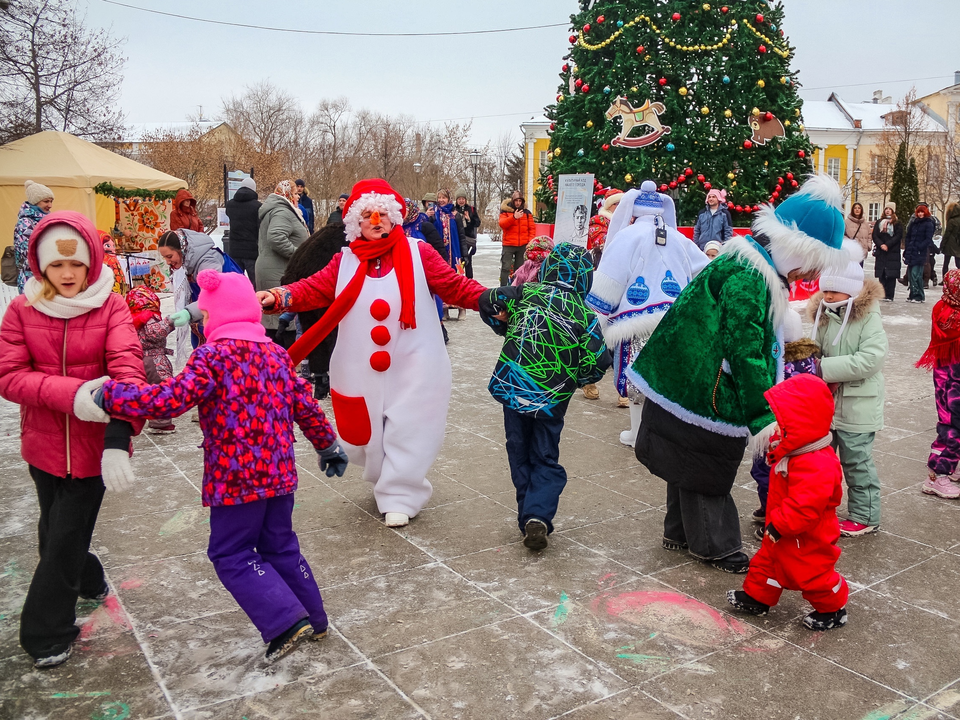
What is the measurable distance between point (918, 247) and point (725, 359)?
13719 mm

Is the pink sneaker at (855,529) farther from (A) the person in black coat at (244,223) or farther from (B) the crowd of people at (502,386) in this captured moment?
(A) the person in black coat at (244,223)

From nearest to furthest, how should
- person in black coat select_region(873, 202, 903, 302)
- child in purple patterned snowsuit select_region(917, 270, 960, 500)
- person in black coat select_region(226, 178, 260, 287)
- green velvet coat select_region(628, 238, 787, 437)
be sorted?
green velvet coat select_region(628, 238, 787, 437), child in purple patterned snowsuit select_region(917, 270, 960, 500), person in black coat select_region(226, 178, 260, 287), person in black coat select_region(873, 202, 903, 302)

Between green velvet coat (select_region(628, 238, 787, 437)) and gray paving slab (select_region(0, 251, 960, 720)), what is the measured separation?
867mm

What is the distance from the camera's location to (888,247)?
15.4 m

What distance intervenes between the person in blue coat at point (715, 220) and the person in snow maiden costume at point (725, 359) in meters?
7.46

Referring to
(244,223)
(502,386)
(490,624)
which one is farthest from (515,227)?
(490,624)

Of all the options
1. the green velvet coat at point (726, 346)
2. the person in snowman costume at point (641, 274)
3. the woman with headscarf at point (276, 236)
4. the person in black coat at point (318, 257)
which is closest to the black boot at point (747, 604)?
the green velvet coat at point (726, 346)

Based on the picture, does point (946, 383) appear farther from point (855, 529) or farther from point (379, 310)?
point (379, 310)

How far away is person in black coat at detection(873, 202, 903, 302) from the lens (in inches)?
603

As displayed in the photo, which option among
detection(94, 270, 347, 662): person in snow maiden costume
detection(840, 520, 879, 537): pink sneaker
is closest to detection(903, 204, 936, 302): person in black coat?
detection(840, 520, 879, 537): pink sneaker

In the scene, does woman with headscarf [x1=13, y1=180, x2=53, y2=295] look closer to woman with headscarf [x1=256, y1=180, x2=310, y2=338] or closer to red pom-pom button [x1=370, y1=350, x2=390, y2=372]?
woman with headscarf [x1=256, y1=180, x2=310, y2=338]

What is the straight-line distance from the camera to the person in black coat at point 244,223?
10.0m

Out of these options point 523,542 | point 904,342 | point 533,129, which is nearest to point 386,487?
point 523,542

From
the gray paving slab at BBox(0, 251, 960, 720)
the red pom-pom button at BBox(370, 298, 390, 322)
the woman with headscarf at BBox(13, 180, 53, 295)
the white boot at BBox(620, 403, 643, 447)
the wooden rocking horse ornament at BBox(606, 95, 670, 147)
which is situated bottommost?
the gray paving slab at BBox(0, 251, 960, 720)
